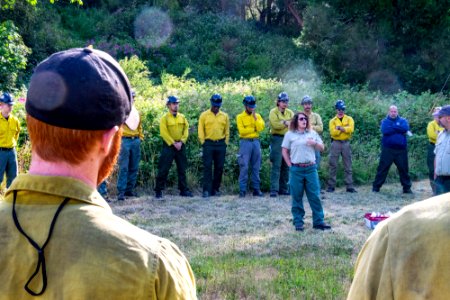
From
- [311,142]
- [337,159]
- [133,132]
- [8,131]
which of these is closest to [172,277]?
[311,142]

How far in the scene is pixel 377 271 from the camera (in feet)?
6.04

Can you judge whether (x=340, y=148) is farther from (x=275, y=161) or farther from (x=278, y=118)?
(x=278, y=118)

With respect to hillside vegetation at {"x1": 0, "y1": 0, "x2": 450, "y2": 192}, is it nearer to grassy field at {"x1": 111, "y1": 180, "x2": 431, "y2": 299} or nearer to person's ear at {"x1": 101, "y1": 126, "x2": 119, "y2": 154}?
grassy field at {"x1": 111, "y1": 180, "x2": 431, "y2": 299}

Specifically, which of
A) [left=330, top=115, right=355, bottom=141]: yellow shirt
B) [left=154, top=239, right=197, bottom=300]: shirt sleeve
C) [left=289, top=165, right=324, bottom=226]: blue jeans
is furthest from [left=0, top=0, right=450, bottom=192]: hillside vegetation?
[left=154, top=239, right=197, bottom=300]: shirt sleeve

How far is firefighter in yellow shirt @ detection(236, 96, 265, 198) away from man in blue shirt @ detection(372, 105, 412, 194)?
2588 millimetres

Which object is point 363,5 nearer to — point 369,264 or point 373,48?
point 373,48

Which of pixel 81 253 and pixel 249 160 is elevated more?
pixel 81 253

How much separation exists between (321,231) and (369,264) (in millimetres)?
8305

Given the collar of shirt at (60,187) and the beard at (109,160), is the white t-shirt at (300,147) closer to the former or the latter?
the beard at (109,160)

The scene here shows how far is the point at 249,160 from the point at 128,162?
254 centimetres

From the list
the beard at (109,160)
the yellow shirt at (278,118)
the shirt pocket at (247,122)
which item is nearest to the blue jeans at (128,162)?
the shirt pocket at (247,122)

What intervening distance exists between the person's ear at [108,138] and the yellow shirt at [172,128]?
A: 1189 centimetres

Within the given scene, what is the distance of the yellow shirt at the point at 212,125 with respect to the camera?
45.9 feet

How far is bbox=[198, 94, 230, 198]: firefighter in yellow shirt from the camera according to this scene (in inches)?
551
